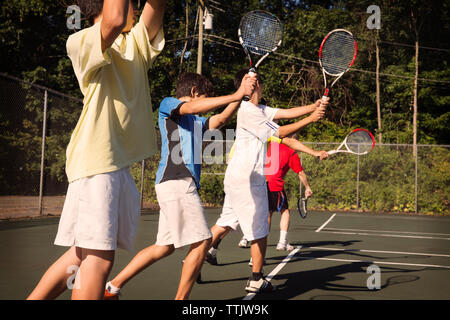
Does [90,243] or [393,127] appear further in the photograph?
[393,127]

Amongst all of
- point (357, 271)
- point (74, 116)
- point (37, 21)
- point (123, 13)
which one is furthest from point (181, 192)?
point (37, 21)

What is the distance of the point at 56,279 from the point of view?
2.70 metres

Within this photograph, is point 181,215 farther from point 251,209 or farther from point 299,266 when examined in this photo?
point 299,266

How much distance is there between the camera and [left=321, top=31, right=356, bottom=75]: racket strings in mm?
5746

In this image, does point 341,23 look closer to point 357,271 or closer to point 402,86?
point 402,86

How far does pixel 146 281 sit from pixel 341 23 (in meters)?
28.1

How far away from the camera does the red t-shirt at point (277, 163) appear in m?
7.10

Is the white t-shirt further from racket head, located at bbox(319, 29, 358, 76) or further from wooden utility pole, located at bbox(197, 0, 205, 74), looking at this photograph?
wooden utility pole, located at bbox(197, 0, 205, 74)

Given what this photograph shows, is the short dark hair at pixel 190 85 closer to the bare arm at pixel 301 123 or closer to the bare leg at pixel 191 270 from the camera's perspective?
the bare arm at pixel 301 123

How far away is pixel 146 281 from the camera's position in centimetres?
514

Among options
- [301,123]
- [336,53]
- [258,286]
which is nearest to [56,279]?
[258,286]

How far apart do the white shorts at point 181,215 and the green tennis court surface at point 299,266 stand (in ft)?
2.99

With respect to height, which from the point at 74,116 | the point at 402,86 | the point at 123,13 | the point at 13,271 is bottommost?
the point at 13,271
